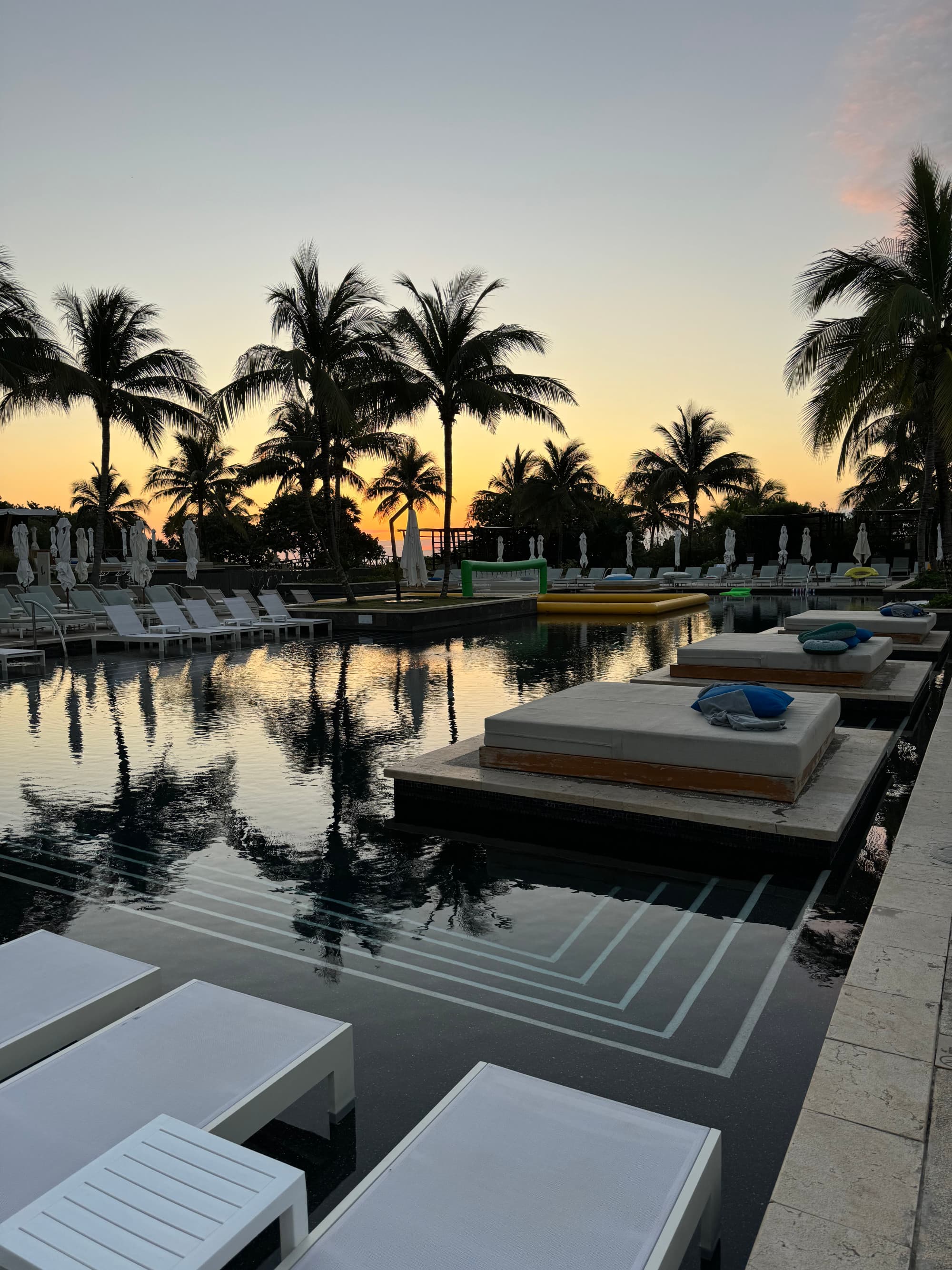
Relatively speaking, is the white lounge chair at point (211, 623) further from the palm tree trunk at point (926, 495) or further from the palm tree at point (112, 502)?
the palm tree at point (112, 502)

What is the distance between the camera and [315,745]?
7.25 metres

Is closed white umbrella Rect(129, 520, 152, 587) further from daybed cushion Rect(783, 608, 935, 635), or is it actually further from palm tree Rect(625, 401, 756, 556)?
palm tree Rect(625, 401, 756, 556)

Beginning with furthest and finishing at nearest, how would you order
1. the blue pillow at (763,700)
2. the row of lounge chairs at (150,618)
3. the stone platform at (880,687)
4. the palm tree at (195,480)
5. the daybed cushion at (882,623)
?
the palm tree at (195,480)
the row of lounge chairs at (150,618)
the daybed cushion at (882,623)
the stone platform at (880,687)
the blue pillow at (763,700)

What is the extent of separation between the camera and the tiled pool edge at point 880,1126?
1.91 metres

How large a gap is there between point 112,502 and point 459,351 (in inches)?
1172

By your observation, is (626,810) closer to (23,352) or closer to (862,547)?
(23,352)

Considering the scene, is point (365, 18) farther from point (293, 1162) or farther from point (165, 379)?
point (293, 1162)

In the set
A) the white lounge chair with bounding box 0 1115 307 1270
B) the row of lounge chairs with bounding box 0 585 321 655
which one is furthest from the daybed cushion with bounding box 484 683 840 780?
the row of lounge chairs with bounding box 0 585 321 655

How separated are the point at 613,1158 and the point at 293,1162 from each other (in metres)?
0.94

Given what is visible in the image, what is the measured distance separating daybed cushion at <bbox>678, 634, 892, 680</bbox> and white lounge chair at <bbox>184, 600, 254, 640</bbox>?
845cm

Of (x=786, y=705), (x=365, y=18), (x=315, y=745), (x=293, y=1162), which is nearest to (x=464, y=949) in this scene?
(x=293, y=1162)

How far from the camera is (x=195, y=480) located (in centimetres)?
3831

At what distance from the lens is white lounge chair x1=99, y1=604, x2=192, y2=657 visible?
13.6 meters

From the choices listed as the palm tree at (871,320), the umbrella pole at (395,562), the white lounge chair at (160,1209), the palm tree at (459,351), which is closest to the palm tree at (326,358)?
the palm tree at (459,351)
